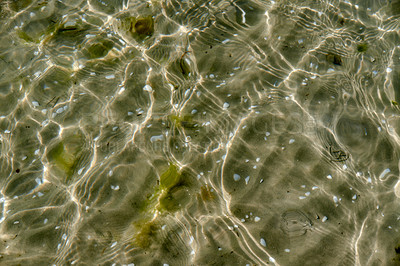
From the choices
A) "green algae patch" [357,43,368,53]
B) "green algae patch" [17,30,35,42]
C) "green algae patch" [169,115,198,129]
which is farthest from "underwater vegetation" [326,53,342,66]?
"green algae patch" [17,30,35,42]

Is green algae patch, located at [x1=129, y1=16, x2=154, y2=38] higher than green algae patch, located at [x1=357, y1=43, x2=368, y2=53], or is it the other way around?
green algae patch, located at [x1=129, y1=16, x2=154, y2=38]

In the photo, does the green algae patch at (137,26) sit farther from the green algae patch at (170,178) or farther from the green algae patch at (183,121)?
the green algae patch at (170,178)

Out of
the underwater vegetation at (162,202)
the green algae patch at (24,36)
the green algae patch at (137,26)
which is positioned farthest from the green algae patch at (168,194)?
the green algae patch at (24,36)

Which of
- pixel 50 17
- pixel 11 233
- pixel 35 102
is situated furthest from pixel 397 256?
pixel 50 17

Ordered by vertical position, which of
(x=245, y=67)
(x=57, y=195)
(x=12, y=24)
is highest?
(x=12, y=24)

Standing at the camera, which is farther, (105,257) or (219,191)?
(219,191)

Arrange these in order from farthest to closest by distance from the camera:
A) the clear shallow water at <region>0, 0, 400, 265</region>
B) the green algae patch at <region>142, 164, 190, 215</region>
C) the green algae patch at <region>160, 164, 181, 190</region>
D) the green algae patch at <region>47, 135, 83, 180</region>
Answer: the green algae patch at <region>47, 135, 83, 180</region>
the green algae patch at <region>160, 164, 181, 190</region>
the green algae patch at <region>142, 164, 190, 215</region>
the clear shallow water at <region>0, 0, 400, 265</region>

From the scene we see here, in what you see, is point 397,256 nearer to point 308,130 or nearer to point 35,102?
point 308,130

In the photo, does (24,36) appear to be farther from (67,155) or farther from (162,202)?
(162,202)

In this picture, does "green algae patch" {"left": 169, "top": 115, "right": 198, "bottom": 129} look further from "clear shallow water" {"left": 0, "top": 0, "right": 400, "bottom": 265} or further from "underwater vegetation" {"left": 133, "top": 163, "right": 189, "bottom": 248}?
"underwater vegetation" {"left": 133, "top": 163, "right": 189, "bottom": 248}
